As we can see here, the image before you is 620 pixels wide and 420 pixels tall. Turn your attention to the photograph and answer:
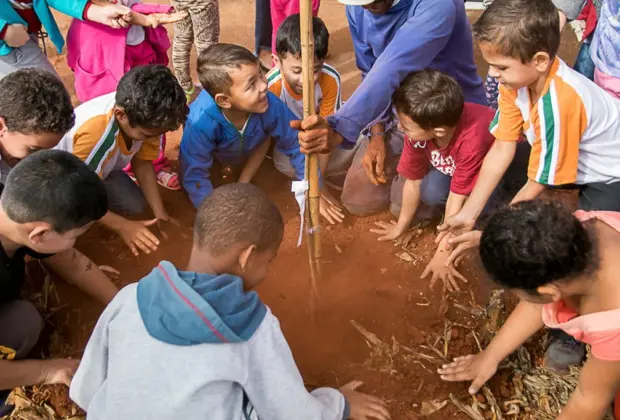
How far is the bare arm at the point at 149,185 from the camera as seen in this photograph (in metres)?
3.42

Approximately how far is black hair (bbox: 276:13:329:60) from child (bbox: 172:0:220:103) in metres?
1.18

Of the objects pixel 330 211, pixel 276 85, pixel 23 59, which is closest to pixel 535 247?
pixel 330 211

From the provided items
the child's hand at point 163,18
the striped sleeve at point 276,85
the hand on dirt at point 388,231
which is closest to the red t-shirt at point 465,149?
the hand on dirt at point 388,231

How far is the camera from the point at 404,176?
3.23m

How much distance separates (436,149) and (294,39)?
101cm

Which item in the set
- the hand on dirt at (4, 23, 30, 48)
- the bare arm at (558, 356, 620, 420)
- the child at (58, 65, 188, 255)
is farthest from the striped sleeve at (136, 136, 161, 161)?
the bare arm at (558, 356, 620, 420)

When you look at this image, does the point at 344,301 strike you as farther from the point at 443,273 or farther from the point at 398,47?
the point at 398,47

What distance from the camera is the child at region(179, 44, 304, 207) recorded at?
3092 mm

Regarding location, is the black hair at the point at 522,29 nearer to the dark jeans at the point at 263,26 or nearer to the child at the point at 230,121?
the child at the point at 230,121

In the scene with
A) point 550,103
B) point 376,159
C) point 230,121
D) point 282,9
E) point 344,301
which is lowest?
point 344,301

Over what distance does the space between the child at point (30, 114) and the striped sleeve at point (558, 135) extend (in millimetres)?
2036

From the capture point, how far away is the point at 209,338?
1.73 metres

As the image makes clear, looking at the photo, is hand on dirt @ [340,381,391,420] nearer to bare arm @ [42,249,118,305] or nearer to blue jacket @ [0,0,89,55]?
bare arm @ [42,249,118,305]

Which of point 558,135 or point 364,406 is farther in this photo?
point 558,135
